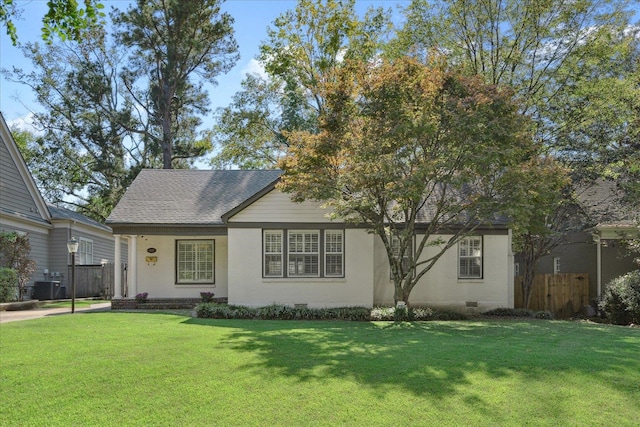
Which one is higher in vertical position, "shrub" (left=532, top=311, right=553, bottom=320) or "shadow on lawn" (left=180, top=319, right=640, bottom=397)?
"shadow on lawn" (left=180, top=319, right=640, bottom=397)

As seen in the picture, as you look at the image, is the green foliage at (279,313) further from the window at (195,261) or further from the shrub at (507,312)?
the shrub at (507,312)

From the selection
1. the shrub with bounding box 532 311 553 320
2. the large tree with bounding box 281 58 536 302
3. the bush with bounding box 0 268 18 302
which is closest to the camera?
the large tree with bounding box 281 58 536 302

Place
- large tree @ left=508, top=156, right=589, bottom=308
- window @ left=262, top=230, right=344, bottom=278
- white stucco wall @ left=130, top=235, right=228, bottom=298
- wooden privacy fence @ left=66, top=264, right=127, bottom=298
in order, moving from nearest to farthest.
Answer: large tree @ left=508, top=156, right=589, bottom=308, window @ left=262, top=230, right=344, bottom=278, white stucco wall @ left=130, top=235, right=228, bottom=298, wooden privacy fence @ left=66, top=264, right=127, bottom=298

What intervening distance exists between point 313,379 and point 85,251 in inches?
872

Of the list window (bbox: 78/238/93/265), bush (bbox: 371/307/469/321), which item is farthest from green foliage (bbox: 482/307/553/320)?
window (bbox: 78/238/93/265)

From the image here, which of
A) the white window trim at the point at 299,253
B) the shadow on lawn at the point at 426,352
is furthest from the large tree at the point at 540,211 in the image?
the white window trim at the point at 299,253

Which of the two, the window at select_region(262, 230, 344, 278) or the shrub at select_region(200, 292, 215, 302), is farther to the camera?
the shrub at select_region(200, 292, 215, 302)

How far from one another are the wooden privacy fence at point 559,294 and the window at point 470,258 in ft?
11.7

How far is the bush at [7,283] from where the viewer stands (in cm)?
1794

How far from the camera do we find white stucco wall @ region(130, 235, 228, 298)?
18.5 m

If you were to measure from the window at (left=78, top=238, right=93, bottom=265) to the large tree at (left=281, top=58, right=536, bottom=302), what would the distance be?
15.2m

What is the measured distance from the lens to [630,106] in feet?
61.8

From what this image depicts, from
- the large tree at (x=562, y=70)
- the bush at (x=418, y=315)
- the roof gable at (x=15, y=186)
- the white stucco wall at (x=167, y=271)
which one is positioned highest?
the large tree at (x=562, y=70)

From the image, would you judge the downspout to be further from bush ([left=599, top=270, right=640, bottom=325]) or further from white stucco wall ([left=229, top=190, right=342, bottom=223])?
white stucco wall ([left=229, top=190, right=342, bottom=223])
